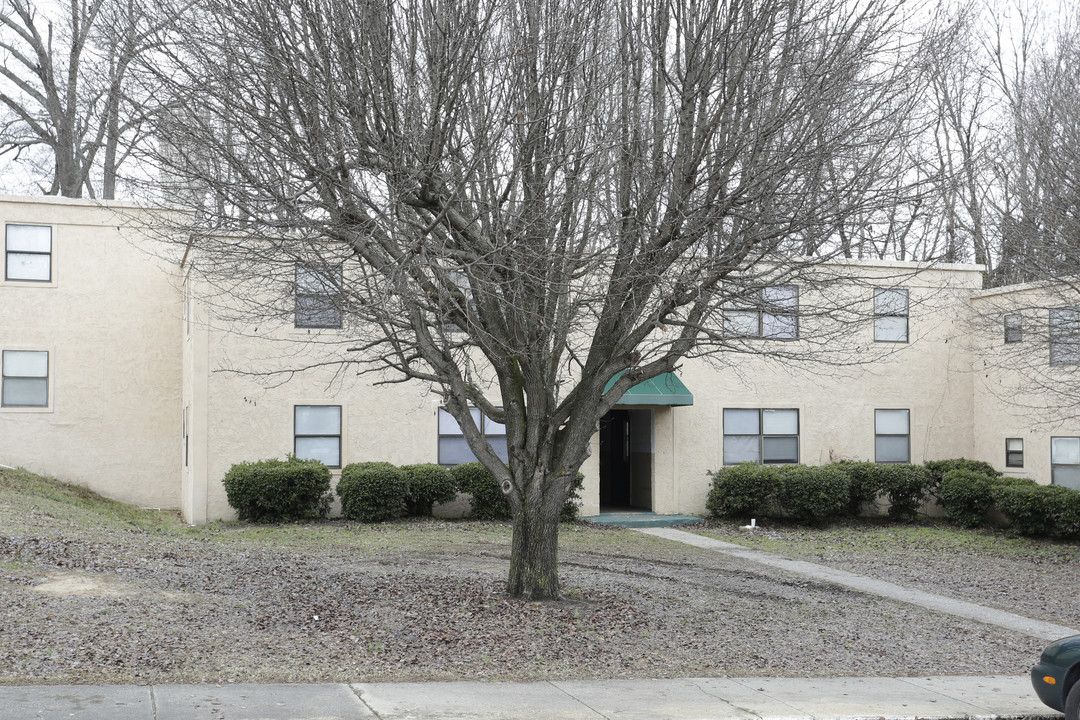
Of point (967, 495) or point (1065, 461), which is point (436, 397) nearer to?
point (967, 495)

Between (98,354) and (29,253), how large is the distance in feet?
8.88

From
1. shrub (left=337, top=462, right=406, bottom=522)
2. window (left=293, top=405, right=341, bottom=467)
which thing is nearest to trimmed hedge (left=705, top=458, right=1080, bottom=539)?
shrub (left=337, top=462, right=406, bottom=522)

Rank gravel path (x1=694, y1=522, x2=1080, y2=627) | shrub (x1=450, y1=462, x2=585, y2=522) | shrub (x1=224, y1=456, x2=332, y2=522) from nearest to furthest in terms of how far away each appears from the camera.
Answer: gravel path (x1=694, y1=522, x2=1080, y2=627)
shrub (x1=224, y1=456, x2=332, y2=522)
shrub (x1=450, y1=462, x2=585, y2=522)

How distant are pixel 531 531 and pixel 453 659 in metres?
2.53

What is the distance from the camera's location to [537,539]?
11.2m

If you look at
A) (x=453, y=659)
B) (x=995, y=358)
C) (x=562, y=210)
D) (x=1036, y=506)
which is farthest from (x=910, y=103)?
(x=995, y=358)

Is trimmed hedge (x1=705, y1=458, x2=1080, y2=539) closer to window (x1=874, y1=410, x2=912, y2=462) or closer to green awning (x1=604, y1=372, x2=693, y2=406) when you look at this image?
window (x1=874, y1=410, x2=912, y2=462)

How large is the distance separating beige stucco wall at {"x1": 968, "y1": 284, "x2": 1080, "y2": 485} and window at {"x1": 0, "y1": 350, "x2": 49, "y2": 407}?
20.2 metres

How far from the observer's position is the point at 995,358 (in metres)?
23.6

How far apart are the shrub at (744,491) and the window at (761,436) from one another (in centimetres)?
88

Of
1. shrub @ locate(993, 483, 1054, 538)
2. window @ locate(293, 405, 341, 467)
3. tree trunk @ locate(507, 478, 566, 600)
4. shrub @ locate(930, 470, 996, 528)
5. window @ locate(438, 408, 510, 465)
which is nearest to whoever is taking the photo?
tree trunk @ locate(507, 478, 566, 600)

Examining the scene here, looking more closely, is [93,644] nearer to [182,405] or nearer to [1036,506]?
[182,405]

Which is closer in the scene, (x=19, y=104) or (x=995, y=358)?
(x=995, y=358)

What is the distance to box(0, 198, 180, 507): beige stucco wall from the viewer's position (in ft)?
75.2
